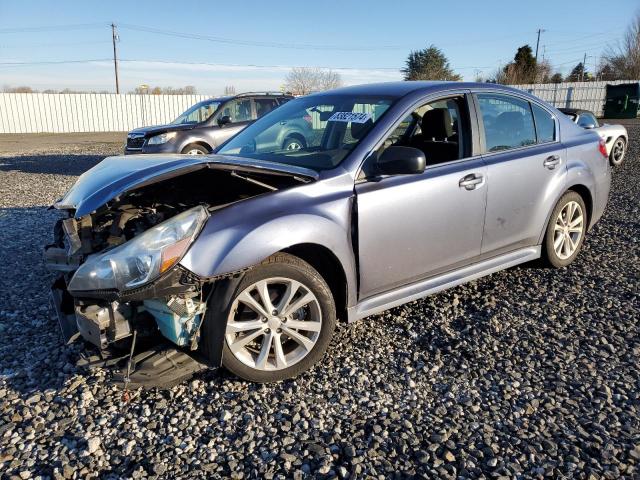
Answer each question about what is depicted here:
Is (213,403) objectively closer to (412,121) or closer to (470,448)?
(470,448)

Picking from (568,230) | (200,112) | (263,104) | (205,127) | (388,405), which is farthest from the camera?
(200,112)

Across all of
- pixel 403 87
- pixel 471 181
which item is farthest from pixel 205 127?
pixel 471 181

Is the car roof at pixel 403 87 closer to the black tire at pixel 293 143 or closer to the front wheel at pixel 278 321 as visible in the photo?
the black tire at pixel 293 143

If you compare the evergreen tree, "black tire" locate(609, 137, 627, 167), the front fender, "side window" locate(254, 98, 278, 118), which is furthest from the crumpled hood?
the evergreen tree

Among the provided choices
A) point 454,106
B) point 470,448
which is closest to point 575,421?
point 470,448

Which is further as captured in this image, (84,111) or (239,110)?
(84,111)

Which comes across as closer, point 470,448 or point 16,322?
point 470,448

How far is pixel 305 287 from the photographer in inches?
124

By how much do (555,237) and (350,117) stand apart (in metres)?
2.37

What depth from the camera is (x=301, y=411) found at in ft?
9.48

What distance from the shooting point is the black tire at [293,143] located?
13.2 ft

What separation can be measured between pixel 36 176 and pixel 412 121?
1108 cm

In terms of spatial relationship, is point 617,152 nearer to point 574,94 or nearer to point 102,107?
point 574,94

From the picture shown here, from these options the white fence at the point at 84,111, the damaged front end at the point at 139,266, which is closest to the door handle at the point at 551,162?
the damaged front end at the point at 139,266
